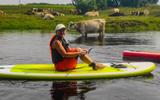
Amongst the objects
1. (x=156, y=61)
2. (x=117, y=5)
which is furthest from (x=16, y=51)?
(x=117, y=5)

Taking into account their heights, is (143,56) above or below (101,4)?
below

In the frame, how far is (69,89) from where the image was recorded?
13.2m

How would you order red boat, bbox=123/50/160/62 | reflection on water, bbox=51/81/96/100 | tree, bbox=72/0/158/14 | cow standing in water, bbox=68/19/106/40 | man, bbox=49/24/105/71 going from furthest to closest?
tree, bbox=72/0/158/14 → cow standing in water, bbox=68/19/106/40 → red boat, bbox=123/50/160/62 → man, bbox=49/24/105/71 → reflection on water, bbox=51/81/96/100

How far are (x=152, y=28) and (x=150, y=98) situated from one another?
1500 inches

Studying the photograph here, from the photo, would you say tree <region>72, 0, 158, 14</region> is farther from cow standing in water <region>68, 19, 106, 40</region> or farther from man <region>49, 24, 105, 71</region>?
man <region>49, 24, 105, 71</region>

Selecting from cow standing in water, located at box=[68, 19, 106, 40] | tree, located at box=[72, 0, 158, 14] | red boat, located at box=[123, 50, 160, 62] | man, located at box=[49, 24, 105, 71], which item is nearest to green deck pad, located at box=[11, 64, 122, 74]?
man, located at box=[49, 24, 105, 71]

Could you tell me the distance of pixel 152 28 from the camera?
49.6m

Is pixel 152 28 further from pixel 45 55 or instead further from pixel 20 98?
pixel 20 98

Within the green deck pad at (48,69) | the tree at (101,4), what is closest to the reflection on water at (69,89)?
the green deck pad at (48,69)

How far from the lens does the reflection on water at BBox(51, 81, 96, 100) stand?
1230 cm

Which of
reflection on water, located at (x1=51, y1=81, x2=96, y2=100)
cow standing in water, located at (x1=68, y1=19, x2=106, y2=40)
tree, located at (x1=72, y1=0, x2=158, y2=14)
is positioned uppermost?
tree, located at (x1=72, y1=0, x2=158, y2=14)

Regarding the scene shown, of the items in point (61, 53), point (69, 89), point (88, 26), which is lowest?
point (69, 89)

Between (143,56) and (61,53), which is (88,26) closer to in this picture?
(143,56)

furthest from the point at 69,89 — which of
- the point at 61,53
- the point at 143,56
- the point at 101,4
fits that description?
→ the point at 101,4
